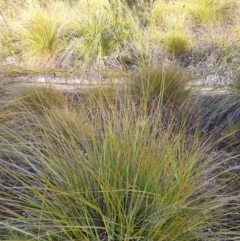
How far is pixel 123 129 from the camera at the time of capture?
2.07 metres

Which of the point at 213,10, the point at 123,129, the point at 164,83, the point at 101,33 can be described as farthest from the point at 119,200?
the point at 213,10

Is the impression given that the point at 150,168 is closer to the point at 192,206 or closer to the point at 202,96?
the point at 192,206

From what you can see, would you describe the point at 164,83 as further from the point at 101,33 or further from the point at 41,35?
the point at 41,35

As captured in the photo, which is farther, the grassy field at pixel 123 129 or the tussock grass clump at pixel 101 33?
the tussock grass clump at pixel 101 33

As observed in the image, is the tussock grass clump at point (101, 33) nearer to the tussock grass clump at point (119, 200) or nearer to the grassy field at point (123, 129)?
the grassy field at point (123, 129)

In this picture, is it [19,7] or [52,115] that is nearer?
[52,115]

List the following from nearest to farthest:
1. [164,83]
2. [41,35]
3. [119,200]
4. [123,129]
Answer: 1. [119,200]
2. [123,129]
3. [164,83]
4. [41,35]

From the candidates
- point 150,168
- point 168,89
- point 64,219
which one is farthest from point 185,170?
point 168,89

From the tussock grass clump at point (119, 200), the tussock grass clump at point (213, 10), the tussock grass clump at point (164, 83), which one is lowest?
the tussock grass clump at point (213, 10)

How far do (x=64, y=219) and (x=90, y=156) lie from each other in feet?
1.30

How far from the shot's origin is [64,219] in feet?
5.35

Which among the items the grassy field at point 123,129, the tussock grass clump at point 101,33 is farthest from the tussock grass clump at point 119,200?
the tussock grass clump at point 101,33

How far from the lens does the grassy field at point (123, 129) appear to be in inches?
66.7

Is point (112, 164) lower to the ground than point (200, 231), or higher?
higher
